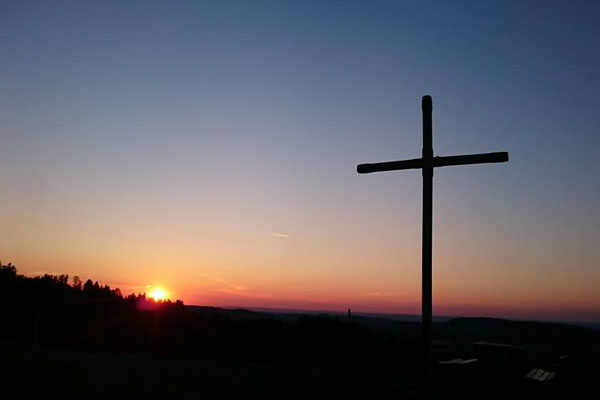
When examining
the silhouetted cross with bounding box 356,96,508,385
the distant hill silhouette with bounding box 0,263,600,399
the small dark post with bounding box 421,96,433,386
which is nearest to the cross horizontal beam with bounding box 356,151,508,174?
the silhouetted cross with bounding box 356,96,508,385

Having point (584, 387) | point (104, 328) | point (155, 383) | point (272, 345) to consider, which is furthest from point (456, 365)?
point (104, 328)

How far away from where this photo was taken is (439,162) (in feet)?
32.1

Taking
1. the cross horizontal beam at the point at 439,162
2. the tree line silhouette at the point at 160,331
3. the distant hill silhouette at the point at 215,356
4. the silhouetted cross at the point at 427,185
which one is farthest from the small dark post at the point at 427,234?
the tree line silhouette at the point at 160,331

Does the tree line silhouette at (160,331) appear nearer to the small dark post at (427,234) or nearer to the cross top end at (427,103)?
the small dark post at (427,234)

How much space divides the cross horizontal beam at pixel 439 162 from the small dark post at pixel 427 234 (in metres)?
0.14

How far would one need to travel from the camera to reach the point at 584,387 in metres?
15.7

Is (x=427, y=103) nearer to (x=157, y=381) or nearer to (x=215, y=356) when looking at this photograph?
(x=157, y=381)

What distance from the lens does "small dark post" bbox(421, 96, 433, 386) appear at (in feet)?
31.3

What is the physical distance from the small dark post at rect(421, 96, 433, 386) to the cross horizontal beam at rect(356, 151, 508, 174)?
14cm

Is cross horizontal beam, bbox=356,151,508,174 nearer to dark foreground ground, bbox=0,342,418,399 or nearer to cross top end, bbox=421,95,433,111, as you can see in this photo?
cross top end, bbox=421,95,433,111

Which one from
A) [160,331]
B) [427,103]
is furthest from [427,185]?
[160,331]

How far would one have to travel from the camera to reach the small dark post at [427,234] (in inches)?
376

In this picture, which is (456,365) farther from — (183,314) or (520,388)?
(183,314)

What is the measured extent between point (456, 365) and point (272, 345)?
11.1m
